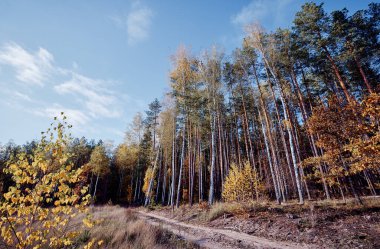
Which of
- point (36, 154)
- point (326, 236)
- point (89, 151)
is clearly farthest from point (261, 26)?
point (89, 151)

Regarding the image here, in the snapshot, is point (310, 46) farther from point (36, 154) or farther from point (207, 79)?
point (36, 154)

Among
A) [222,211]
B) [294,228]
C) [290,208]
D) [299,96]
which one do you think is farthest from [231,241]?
A: [299,96]

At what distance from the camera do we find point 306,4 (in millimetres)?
15117

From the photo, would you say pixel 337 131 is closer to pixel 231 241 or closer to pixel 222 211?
pixel 231 241

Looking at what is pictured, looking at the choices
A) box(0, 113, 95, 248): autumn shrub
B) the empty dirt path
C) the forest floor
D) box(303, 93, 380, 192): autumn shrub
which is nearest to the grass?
the forest floor

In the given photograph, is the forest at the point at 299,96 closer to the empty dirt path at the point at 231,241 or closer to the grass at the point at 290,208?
the grass at the point at 290,208

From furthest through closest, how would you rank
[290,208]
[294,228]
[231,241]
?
[290,208], [294,228], [231,241]

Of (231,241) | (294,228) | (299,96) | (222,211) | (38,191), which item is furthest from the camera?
(299,96)

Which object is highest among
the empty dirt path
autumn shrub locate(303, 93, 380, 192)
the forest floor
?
autumn shrub locate(303, 93, 380, 192)

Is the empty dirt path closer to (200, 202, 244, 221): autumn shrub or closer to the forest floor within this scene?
the forest floor

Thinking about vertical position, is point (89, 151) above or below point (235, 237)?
above

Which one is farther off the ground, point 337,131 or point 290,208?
point 337,131

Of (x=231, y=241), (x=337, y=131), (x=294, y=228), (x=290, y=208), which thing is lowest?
(x=231, y=241)

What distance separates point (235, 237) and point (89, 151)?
36.2 m
